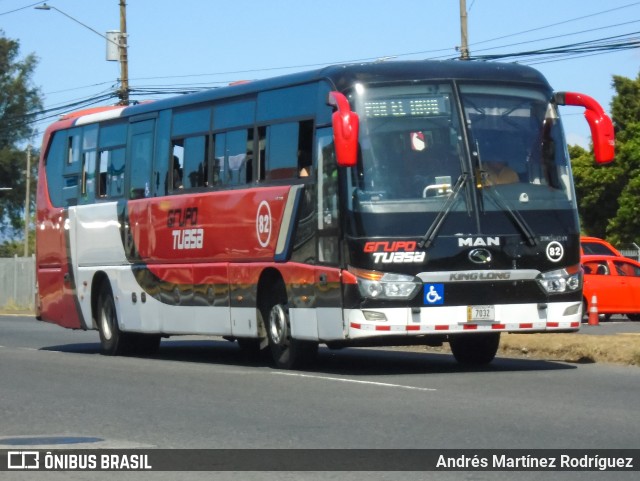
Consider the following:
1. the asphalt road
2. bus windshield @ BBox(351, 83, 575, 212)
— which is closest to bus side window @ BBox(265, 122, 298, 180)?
bus windshield @ BBox(351, 83, 575, 212)

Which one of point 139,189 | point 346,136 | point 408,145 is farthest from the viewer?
point 139,189

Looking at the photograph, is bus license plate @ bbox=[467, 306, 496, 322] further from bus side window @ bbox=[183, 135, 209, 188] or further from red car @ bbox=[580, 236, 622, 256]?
red car @ bbox=[580, 236, 622, 256]

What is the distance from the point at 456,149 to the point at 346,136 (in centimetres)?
154

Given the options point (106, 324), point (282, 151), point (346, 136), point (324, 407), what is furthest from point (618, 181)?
point (324, 407)

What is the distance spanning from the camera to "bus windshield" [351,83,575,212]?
15805 mm

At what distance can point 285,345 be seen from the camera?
57.4 feet

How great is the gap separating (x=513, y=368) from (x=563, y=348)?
1.84m

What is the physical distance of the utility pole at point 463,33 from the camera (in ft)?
115

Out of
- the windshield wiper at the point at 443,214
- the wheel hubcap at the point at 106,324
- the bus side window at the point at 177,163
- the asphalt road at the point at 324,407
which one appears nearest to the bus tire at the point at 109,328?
the wheel hubcap at the point at 106,324

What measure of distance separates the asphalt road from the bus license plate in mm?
636

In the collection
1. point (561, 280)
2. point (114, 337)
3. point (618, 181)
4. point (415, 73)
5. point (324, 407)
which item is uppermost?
point (618, 181)

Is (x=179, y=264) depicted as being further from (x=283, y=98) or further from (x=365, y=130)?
(x=365, y=130)

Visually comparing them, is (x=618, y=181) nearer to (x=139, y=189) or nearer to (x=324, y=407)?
(x=139, y=189)

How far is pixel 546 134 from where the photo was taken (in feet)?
54.4
